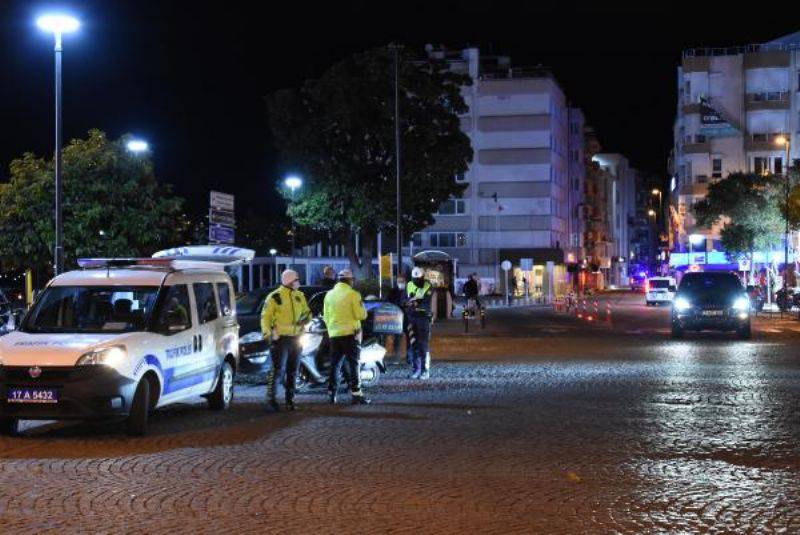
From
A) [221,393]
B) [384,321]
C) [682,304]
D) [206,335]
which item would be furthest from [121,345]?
[682,304]

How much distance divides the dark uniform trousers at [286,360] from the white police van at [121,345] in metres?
0.70

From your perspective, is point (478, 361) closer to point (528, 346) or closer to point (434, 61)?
point (528, 346)

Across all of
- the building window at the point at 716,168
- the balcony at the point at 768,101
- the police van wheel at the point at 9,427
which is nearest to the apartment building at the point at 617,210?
the building window at the point at 716,168

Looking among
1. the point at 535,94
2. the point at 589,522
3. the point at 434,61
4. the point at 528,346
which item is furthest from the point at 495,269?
the point at 589,522

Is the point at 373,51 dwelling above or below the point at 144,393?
above

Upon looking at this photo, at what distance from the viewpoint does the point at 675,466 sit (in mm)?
10031

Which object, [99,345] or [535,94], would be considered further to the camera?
[535,94]

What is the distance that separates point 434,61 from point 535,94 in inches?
1569

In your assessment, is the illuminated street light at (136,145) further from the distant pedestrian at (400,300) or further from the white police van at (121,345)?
the white police van at (121,345)

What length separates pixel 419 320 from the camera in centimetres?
1880

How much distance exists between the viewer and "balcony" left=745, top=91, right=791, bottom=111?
7994 centimetres

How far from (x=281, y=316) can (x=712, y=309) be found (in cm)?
1815

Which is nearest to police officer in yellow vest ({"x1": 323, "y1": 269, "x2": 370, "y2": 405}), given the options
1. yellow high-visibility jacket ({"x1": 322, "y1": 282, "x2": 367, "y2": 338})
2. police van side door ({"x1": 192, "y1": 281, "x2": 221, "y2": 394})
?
yellow high-visibility jacket ({"x1": 322, "y1": 282, "x2": 367, "y2": 338})

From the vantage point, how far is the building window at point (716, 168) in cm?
8381
